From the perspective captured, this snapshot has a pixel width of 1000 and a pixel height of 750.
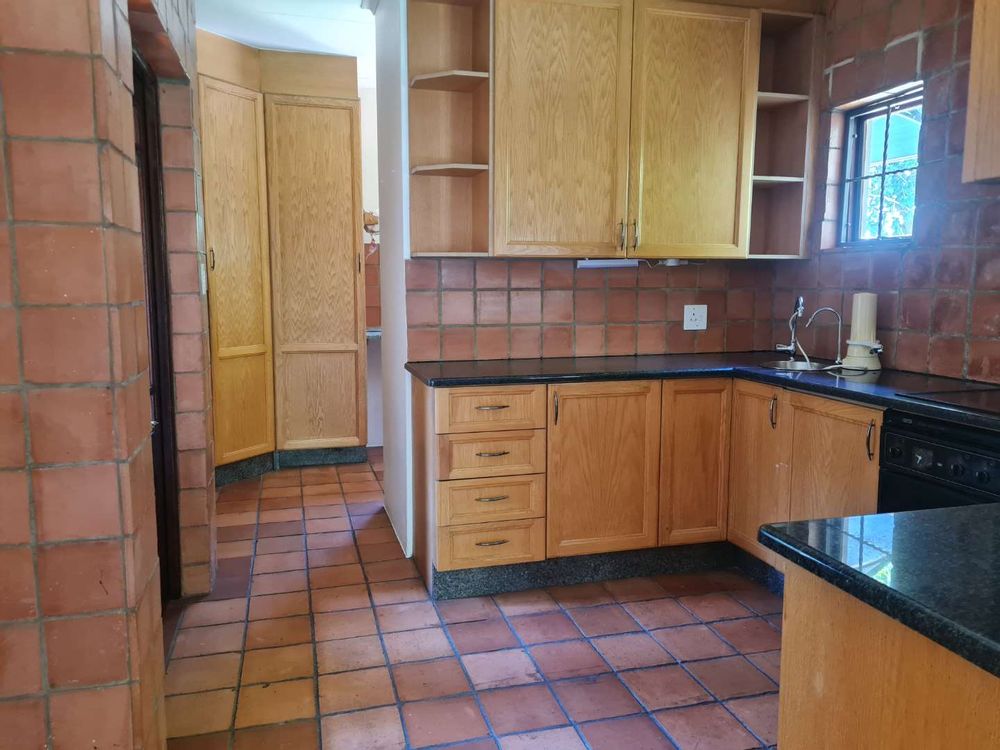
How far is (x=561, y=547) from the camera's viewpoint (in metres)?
2.77

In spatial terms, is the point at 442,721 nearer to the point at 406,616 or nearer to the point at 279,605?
the point at 406,616

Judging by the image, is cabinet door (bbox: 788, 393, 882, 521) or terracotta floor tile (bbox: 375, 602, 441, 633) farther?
terracotta floor tile (bbox: 375, 602, 441, 633)

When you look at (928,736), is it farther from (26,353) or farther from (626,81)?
(626,81)

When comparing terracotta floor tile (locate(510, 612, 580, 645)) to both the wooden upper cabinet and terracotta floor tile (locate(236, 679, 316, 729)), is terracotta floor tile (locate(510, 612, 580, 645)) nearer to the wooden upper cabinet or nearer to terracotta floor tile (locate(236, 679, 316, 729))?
terracotta floor tile (locate(236, 679, 316, 729))

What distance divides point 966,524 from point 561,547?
6.08 ft

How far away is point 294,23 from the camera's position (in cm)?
377

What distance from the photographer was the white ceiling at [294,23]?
11.6 ft

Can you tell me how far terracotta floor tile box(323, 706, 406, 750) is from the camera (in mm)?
1870

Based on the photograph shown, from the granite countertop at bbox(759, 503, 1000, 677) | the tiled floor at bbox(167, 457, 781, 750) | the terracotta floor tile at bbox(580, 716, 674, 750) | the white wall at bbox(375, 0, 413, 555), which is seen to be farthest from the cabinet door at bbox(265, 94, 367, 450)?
the granite countertop at bbox(759, 503, 1000, 677)

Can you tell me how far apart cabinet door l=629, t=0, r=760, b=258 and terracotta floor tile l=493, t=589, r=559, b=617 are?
1.40 metres

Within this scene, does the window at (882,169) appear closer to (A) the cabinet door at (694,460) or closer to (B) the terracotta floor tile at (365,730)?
(A) the cabinet door at (694,460)

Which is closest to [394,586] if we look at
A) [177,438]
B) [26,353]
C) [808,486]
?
[177,438]

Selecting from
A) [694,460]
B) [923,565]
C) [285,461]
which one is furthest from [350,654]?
[285,461]

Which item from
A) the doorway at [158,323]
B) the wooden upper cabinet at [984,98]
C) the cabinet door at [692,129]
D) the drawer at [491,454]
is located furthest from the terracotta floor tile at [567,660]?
the wooden upper cabinet at [984,98]
